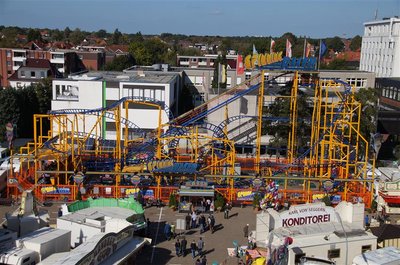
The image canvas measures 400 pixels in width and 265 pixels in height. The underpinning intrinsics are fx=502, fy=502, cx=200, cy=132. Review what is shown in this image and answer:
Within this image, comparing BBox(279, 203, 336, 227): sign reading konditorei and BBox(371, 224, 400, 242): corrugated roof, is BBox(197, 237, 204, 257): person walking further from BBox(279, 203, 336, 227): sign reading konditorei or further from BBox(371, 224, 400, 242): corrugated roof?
BBox(371, 224, 400, 242): corrugated roof

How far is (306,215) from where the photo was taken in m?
21.1

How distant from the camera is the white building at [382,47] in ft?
251

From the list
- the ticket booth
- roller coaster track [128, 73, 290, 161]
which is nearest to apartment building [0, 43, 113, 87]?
roller coaster track [128, 73, 290, 161]

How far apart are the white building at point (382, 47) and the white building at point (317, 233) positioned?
5998 centimetres

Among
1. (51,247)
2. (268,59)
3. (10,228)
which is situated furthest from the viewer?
Answer: (268,59)

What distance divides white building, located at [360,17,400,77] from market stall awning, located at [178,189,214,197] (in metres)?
56.5

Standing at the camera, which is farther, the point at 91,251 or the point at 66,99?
the point at 66,99

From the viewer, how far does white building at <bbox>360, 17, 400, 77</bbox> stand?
7656cm

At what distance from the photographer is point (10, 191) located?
98.5 ft

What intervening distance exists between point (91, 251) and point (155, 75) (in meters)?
37.3

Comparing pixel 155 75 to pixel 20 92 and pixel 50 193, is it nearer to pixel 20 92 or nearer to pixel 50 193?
pixel 20 92

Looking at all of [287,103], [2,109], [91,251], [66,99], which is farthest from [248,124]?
[91,251]

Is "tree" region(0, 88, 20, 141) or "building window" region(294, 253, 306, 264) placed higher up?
"tree" region(0, 88, 20, 141)

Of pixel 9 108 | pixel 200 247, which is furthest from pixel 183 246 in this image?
pixel 9 108
